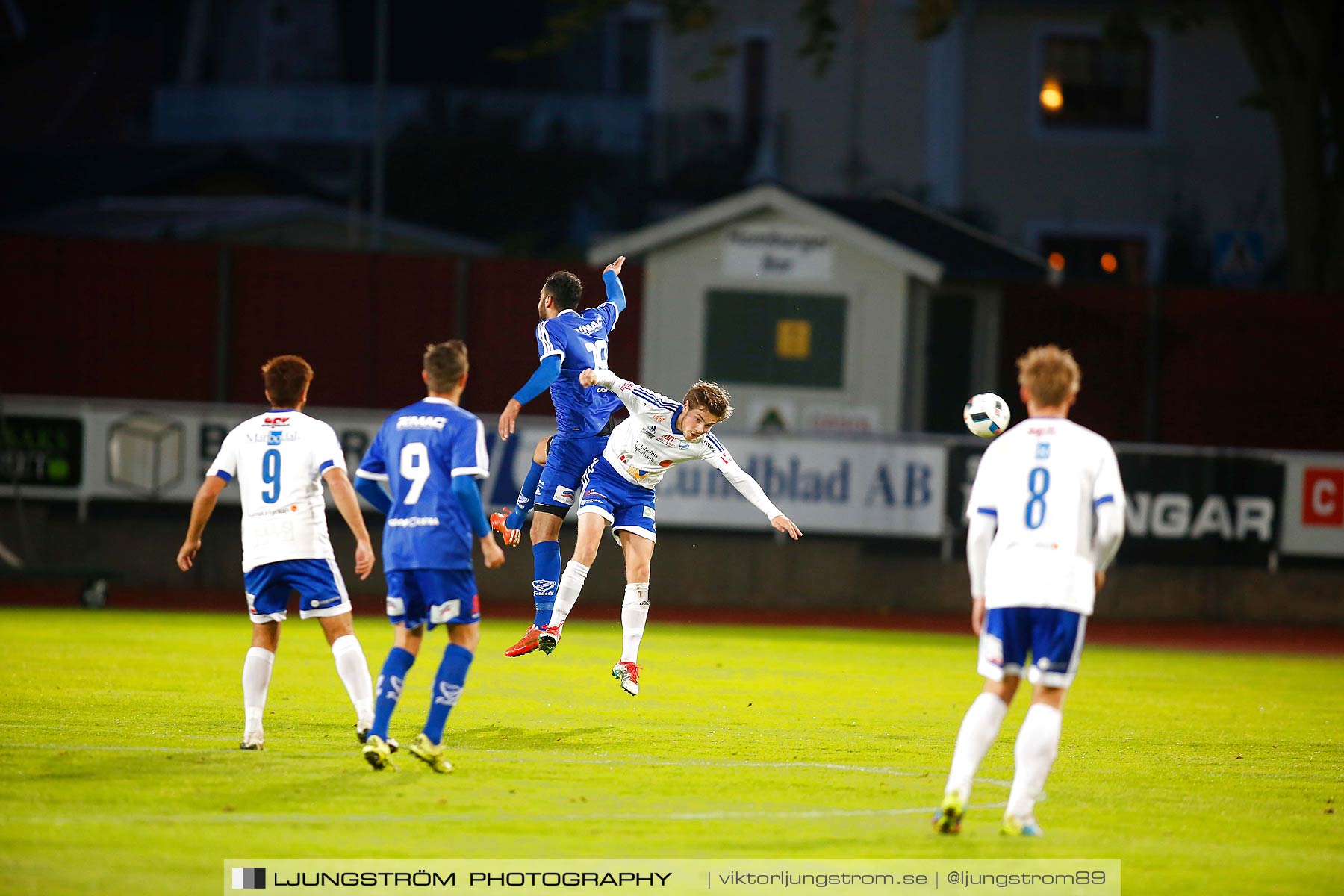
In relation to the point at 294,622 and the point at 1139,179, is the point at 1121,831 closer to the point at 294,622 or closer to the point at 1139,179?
the point at 294,622

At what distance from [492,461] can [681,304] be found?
16.1 feet

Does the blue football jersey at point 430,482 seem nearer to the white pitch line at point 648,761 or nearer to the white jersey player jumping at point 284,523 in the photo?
the white jersey player jumping at point 284,523

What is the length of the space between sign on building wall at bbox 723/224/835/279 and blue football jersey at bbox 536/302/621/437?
10.7 metres

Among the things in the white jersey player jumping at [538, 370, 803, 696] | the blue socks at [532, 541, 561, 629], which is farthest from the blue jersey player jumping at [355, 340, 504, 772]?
the blue socks at [532, 541, 561, 629]

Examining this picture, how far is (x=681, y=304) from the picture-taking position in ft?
74.8

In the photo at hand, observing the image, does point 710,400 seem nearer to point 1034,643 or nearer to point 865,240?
point 1034,643

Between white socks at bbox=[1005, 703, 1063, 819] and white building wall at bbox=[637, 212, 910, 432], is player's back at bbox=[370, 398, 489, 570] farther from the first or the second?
white building wall at bbox=[637, 212, 910, 432]

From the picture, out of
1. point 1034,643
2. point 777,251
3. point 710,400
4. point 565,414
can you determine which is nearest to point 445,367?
point 710,400

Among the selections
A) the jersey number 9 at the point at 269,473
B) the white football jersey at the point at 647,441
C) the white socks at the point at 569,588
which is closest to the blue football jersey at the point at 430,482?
the jersey number 9 at the point at 269,473

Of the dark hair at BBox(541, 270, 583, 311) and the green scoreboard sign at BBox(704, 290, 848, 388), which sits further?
the green scoreboard sign at BBox(704, 290, 848, 388)

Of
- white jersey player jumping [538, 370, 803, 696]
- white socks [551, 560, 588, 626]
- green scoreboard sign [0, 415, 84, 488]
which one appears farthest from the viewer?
green scoreboard sign [0, 415, 84, 488]

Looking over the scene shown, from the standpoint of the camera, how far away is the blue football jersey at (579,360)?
11391 millimetres

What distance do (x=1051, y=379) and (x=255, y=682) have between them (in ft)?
13.8

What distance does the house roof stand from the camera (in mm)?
22391
